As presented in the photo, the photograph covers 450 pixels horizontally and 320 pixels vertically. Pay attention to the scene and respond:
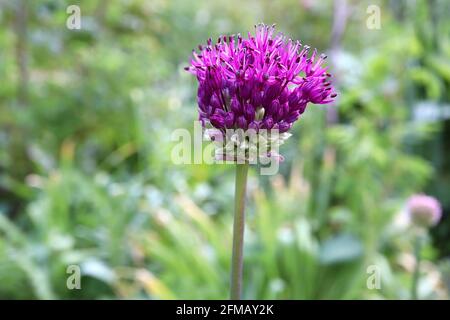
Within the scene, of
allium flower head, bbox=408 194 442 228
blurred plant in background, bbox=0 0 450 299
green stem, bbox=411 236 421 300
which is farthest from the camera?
blurred plant in background, bbox=0 0 450 299

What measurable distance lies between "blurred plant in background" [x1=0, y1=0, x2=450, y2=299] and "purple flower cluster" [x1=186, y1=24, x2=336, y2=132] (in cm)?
105

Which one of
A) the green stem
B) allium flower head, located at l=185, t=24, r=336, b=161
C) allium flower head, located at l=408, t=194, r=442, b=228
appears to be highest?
allium flower head, located at l=185, t=24, r=336, b=161

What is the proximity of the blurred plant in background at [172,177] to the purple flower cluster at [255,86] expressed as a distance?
3.43 feet

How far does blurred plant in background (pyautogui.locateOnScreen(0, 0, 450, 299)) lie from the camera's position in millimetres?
2008

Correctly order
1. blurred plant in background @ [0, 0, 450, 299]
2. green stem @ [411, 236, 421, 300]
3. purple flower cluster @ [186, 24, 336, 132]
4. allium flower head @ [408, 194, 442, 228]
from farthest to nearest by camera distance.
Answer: blurred plant in background @ [0, 0, 450, 299] → allium flower head @ [408, 194, 442, 228] → green stem @ [411, 236, 421, 300] → purple flower cluster @ [186, 24, 336, 132]

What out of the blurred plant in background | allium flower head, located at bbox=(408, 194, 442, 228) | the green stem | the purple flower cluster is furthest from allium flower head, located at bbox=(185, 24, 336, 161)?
the blurred plant in background

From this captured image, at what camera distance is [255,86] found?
80cm

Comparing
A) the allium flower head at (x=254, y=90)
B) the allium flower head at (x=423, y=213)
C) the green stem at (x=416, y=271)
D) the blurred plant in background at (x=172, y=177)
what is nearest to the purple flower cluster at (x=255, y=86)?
the allium flower head at (x=254, y=90)

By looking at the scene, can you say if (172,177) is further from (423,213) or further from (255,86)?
(255,86)

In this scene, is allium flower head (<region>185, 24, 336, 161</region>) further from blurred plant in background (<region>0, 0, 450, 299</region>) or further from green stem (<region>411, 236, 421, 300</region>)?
blurred plant in background (<region>0, 0, 450, 299</region>)

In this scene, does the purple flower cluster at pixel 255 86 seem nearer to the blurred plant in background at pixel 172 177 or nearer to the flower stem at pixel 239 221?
the flower stem at pixel 239 221

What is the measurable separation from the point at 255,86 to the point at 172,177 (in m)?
1.67

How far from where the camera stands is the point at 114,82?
284cm

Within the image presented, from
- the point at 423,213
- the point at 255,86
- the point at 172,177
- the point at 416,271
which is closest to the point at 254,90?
the point at 255,86
